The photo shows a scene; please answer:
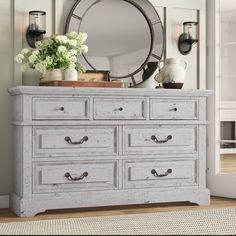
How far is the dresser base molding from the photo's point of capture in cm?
367

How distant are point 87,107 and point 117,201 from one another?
0.71 meters

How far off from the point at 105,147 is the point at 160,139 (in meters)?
0.43

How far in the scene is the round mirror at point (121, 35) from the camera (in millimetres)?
4293

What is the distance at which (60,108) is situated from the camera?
373 centimetres

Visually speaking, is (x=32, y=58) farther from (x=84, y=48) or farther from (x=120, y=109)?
(x=120, y=109)

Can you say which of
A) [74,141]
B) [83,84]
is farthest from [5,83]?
[74,141]

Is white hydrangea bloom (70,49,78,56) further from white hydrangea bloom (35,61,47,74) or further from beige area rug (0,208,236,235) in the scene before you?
beige area rug (0,208,236,235)

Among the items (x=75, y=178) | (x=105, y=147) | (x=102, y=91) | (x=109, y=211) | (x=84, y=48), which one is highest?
(x=84, y=48)

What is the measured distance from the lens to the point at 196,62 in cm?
470

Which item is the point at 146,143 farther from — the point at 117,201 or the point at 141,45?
the point at 141,45

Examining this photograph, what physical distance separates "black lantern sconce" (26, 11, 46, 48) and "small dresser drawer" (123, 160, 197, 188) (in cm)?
117

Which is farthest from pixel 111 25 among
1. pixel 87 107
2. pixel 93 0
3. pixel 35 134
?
pixel 35 134

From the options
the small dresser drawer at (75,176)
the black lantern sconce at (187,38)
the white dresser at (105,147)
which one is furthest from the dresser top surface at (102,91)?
the black lantern sconce at (187,38)

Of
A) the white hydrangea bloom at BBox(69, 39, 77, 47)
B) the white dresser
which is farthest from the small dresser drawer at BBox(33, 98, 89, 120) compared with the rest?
the white hydrangea bloom at BBox(69, 39, 77, 47)
